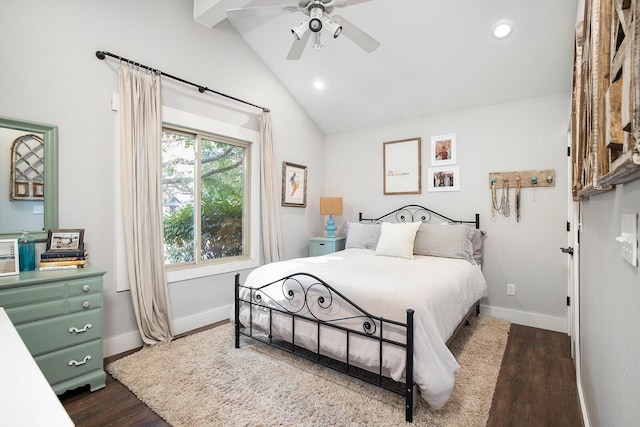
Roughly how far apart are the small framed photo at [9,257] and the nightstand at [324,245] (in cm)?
299

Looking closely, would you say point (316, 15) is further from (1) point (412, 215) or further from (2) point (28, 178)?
(1) point (412, 215)

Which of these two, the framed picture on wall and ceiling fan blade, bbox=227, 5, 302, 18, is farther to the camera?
the framed picture on wall

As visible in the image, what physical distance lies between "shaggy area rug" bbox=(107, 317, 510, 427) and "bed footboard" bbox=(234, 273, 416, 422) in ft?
0.36

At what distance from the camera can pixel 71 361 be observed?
2.05 m

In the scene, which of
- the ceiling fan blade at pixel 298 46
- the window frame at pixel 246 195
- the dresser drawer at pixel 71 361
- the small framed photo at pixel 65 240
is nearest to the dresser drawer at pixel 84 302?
the dresser drawer at pixel 71 361

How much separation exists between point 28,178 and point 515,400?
372 cm

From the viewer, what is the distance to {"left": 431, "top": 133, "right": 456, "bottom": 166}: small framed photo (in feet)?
12.3

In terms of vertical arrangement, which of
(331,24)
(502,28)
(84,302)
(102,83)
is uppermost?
(502,28)

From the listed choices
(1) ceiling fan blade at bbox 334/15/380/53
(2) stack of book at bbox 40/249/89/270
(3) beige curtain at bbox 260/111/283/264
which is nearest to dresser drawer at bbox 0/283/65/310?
(2) stack of book at bbox 40/249/89/270

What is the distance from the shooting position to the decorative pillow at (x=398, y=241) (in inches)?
127

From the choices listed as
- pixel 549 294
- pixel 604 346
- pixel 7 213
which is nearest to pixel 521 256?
pixel 549 294

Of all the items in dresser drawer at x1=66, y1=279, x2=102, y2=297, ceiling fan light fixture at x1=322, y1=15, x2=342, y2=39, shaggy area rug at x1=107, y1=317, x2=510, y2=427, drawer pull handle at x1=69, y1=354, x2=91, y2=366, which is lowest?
shaggy area rug at x1=107, y1=317, x2=510, y2=427

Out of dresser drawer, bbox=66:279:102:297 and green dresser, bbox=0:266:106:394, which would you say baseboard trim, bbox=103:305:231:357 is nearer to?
green dresser, bbox=0:266:106:394

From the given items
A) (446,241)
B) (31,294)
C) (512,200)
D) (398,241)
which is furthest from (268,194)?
(512,200)
